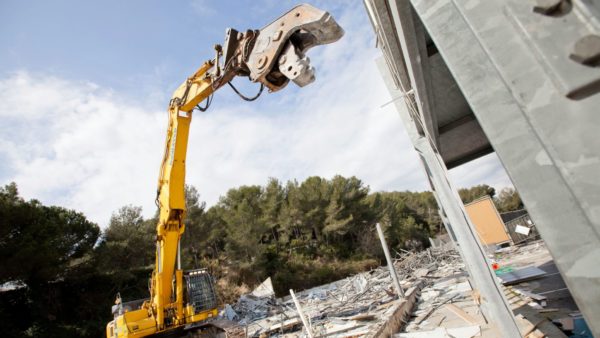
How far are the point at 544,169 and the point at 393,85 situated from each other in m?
4.35

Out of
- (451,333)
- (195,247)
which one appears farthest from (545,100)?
(195,247)

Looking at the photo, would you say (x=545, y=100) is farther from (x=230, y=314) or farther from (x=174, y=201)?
(x=230, y=314)

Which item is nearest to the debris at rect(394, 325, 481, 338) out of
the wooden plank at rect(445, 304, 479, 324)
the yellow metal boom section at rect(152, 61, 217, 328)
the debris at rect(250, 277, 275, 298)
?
the wooden plank at rect(445, 304, 479, 324)

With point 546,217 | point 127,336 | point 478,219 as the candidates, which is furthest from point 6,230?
point 478,219

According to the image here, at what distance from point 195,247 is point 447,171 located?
23708 millimetres

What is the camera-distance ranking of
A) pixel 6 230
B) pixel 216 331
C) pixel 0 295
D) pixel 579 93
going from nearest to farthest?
pixel 579 93 → pixel 216 331 → pixel 6 230 → pixel 0 295

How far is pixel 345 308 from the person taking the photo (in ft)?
36.2

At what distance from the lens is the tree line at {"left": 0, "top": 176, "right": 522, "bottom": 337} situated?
48.9 ft

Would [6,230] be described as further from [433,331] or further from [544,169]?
[544,169]

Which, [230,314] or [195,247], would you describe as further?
[195,247]

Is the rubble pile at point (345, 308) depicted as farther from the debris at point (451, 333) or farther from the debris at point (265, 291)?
the debris at point (451, 333)

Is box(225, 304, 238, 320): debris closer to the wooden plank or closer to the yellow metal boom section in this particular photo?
the yellow metal boom section

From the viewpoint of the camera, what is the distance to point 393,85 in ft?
16.0

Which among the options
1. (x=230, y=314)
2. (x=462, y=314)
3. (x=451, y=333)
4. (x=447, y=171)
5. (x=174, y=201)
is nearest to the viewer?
(x=447, y=171)
